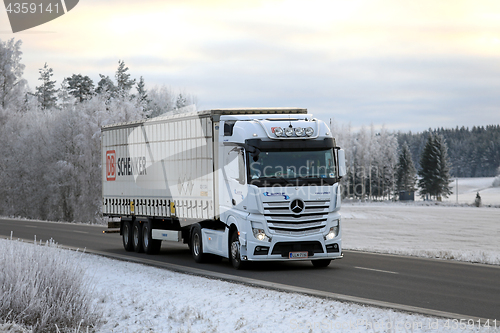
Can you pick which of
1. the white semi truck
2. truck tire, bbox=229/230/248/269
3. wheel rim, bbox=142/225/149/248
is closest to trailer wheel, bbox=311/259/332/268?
the white semi truck

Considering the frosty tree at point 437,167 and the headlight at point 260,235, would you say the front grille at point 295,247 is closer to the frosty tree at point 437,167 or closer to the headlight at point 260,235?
the headlight at point 260,235

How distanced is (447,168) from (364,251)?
9922 cm

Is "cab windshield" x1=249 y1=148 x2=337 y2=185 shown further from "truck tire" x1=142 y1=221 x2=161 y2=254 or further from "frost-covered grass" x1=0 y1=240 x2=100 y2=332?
"frost-covered grass" x1=0 y1=240 x2=100 y2=332

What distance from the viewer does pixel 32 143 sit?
6500cm

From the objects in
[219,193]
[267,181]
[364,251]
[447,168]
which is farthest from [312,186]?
[447,168]

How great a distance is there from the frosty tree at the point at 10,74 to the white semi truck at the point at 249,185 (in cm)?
5691

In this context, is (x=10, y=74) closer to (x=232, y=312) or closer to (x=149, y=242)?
(x=149, y=242)

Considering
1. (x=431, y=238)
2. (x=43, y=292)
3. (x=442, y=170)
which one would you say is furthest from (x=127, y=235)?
(x=442, y=170)

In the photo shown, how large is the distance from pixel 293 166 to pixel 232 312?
663 cm

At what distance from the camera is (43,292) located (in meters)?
8.86

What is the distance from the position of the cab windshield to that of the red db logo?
883cm

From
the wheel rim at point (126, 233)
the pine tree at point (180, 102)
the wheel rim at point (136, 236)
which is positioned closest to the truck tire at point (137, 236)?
the wheel rim at point (136, 236)

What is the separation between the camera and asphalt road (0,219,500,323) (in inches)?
447

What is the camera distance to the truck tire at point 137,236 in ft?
70.8
